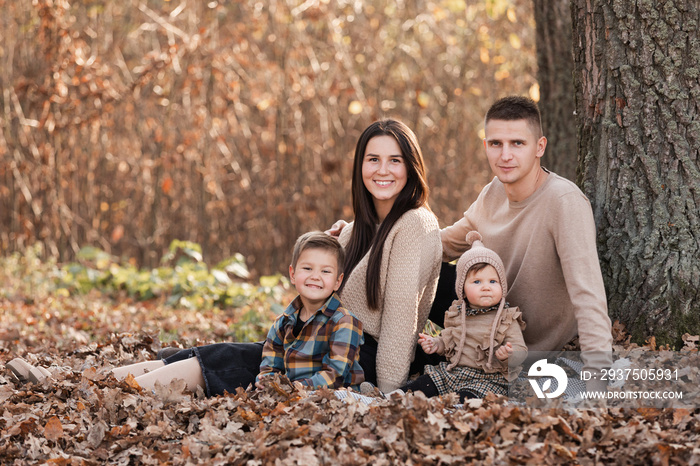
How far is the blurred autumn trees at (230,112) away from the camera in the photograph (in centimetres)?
952

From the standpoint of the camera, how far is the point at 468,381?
3.66 metres

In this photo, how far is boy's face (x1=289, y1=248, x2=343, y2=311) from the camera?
3.81m

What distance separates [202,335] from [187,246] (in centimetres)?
289

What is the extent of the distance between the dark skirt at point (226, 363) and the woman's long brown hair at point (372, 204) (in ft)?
2.43

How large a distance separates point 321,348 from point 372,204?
3.30 feet

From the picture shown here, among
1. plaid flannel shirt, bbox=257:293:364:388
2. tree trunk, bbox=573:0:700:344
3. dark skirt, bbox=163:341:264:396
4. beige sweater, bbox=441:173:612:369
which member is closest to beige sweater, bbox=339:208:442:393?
plaid flannel shirt, bbox=257:293:364:388

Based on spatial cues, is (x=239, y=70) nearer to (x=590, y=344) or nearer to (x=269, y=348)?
(x=269, y=348)

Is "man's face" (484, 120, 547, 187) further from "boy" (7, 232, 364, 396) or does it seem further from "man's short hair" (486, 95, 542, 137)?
"boy" (7, 232, 364, 396)

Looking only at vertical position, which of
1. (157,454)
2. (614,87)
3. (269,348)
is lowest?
(157,454)

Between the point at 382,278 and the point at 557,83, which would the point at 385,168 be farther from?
the point at 557,83

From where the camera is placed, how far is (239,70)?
952cm

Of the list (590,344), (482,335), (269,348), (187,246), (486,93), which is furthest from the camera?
(486,93)

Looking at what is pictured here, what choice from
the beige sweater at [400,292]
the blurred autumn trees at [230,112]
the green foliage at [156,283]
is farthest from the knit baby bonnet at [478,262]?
the blurred autumn trees at [230,112]

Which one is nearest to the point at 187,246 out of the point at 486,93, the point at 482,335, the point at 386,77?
the point at 386,77
